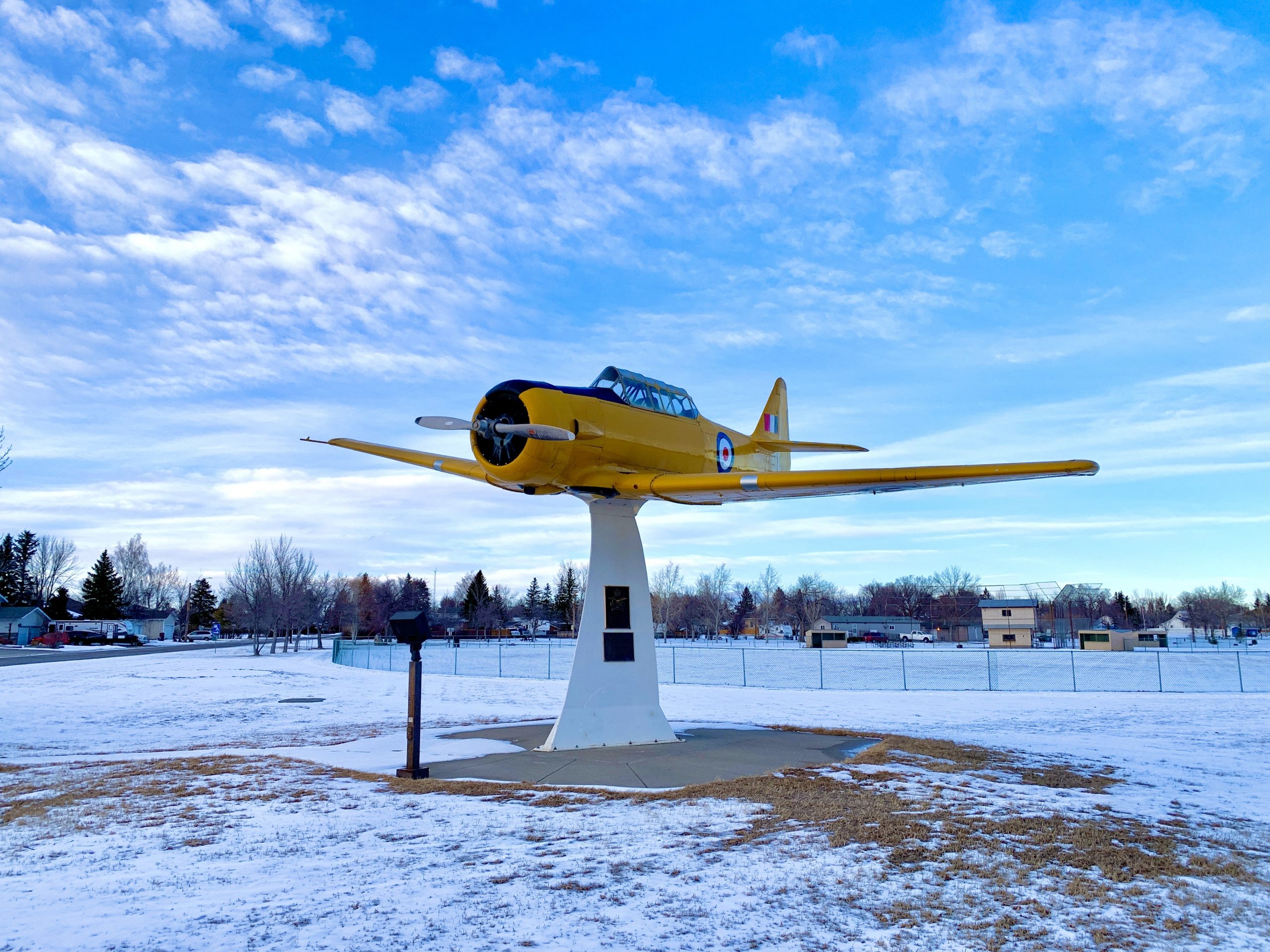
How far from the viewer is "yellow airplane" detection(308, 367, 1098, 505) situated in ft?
36.1

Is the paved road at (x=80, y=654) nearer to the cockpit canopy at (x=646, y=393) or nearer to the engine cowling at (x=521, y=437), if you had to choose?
the engine cowling at (x=521, y=437)

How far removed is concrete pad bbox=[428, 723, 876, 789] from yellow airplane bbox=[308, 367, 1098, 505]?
397 centimetres

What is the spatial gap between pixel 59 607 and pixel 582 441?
107052mm

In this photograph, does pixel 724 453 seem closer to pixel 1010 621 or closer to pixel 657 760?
pixel 657 760

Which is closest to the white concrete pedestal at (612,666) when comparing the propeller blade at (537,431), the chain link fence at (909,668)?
the propeller blade at (537,431)

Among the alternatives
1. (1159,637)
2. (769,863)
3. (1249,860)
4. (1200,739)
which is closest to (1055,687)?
(1200,739)

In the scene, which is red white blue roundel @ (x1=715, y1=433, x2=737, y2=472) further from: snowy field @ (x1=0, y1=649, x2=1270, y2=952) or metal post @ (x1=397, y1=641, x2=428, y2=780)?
metal post @ (x1=397, y1=641, x2=428, y2=780)

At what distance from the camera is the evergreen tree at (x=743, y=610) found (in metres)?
152

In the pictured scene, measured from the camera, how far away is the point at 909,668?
41.6 m

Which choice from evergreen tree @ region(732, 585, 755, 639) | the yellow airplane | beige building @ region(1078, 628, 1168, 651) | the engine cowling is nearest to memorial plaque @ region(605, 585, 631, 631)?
the yellow airplane

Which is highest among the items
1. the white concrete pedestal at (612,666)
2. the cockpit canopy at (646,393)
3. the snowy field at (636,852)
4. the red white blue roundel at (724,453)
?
the cockpit canopy at (646,393)

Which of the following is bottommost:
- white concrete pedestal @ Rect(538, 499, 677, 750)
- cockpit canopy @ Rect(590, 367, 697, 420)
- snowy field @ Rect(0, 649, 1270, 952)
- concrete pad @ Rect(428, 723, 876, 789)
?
concrete pad @ Rect(428, 723, 876, 789)

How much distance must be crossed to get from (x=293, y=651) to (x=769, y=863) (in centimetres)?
5817

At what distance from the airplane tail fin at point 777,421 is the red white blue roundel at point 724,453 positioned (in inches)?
73.3
